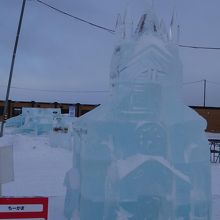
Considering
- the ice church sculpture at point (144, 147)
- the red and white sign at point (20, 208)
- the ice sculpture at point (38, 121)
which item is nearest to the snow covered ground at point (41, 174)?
the ice church sculpture at point (144, 147)

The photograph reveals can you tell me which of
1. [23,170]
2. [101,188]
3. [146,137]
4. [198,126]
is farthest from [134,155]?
[23,170]

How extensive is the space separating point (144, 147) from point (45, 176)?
5467mm

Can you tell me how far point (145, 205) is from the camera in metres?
5.10

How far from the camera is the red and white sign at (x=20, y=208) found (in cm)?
356

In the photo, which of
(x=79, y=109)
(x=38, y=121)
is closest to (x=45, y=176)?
(x=38, y=121)

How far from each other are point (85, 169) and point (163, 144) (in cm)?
107

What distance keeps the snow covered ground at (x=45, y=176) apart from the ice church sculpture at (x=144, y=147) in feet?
4.82

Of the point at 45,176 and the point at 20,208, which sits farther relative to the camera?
the point at 45,176

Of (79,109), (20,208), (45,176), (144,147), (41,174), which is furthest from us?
(79,109)

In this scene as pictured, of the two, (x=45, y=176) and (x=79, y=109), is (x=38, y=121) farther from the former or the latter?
(x=79, y=109)

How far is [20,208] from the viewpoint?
357 cm

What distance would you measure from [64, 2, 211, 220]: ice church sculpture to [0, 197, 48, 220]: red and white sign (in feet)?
5.01

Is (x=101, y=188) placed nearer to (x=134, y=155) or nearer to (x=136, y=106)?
(x=134, y=155)

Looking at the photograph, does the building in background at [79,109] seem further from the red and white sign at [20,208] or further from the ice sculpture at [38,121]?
the red and white sign at [20,208]
